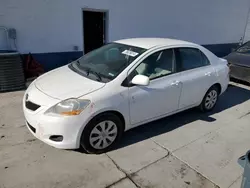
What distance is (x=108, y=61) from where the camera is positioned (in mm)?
3596

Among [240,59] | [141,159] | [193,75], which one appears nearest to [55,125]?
[141,159]

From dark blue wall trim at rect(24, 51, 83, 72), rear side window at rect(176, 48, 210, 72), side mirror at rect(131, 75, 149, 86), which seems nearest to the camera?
side mirror at rect(131, 75, 149, 86)

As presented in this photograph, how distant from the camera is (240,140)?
12.4ft

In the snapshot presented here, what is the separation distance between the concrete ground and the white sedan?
271 millimetres

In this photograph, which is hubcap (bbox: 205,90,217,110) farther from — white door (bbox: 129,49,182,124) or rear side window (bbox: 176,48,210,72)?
white door (bbox: 129,49,182,124)

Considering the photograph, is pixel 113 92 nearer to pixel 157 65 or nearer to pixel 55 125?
pixel 55 125

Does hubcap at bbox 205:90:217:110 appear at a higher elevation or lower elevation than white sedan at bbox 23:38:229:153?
lower

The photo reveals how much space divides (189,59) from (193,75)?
0.31 metres

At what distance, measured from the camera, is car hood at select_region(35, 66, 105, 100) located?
2.90 m

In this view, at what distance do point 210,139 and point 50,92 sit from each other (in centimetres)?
263

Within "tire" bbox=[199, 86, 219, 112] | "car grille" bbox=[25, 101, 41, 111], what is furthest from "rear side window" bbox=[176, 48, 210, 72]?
"car grille" bbox=[25, 101, 41, 111]

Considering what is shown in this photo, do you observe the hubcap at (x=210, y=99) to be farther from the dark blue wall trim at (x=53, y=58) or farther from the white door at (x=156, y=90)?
the dark blue wall trim at (x=53, y=58)

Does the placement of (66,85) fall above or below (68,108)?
above

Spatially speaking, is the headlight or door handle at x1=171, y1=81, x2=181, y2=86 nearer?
the headlight
